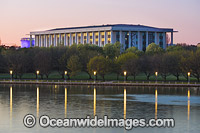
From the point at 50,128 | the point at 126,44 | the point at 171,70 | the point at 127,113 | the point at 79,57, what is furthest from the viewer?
the point at 126,44

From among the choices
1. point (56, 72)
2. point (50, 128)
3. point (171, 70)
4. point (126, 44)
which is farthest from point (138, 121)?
point (126, 44)

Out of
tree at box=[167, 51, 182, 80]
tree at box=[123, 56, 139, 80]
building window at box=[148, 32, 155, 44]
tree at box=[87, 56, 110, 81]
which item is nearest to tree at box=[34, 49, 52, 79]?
tree at box=[87, 56, 110, 81]

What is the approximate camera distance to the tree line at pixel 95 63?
10256cm

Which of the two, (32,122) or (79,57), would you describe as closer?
(32,122)

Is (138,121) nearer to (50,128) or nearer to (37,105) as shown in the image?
(50,128)

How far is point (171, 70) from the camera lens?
4050 inches

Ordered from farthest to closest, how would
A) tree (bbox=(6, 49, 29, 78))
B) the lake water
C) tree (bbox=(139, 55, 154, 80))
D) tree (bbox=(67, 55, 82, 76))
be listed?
tree (bbox=(6, 49, 29, 78))
tree (bbox=(67, 55, 82, 76))
tree (bbox=(139, 55, 154, 80))
the lake water

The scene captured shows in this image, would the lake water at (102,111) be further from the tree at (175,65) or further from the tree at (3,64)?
the tree at (3,64)

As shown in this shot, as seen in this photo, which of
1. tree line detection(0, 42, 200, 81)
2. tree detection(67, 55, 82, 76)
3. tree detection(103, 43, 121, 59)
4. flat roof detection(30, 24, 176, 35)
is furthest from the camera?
flat roof detection(30, 24, 176, 35)

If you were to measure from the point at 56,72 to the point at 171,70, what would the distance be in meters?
37.4

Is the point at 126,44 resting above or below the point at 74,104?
above

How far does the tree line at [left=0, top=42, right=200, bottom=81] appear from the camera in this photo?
103 m

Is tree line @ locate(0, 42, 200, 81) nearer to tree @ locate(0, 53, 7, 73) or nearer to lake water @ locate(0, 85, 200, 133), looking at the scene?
tree @ locate(0, 53, 7, 73)

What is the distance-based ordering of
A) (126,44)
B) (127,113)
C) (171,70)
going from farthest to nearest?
(126,44)
(171,70)
(127,113)
